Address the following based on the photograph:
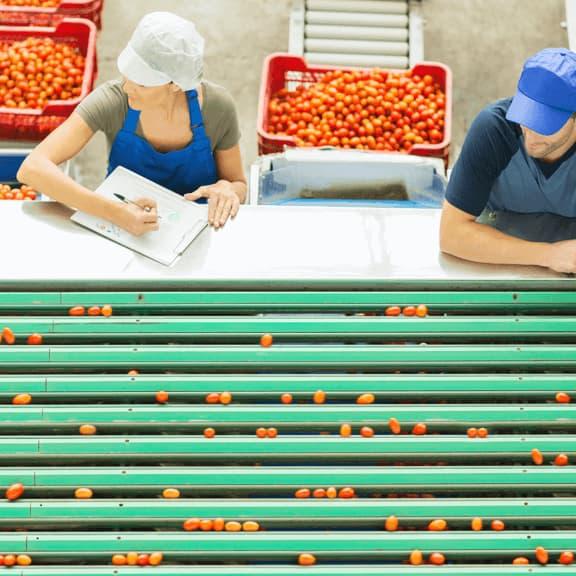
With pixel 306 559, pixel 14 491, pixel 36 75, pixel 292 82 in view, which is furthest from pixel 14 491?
pixel 292 82

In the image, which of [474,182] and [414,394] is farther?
[474,182]

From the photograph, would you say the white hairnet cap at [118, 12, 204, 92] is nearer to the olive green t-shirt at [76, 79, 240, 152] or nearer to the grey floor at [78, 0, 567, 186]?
the olive green t-shirt at [76, 79, 240, 152]

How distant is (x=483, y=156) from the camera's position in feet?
7.77

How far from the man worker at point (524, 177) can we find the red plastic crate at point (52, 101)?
2.95 metres

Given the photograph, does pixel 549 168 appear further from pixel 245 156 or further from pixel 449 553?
pixel 245 156

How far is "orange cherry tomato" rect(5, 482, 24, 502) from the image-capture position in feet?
6.07

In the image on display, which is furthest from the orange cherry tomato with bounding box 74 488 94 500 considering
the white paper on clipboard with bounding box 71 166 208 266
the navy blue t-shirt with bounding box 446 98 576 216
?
the navy blue t-shirt with bounding box 446 98 576 216

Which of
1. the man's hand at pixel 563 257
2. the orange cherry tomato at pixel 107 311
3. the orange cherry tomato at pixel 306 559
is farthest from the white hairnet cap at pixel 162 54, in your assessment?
the orange cherry tomato at pixel 306 559

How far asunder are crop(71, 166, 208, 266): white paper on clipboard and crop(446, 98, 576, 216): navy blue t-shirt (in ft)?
2.46

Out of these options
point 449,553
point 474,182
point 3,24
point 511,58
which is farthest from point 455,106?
point 449,553

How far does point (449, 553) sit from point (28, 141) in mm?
3872

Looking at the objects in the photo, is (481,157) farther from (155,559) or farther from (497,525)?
(155,559)

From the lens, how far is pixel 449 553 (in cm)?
183

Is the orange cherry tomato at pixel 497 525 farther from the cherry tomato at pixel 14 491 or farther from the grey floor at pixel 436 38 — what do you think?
the grey floor at pixel 436 38
